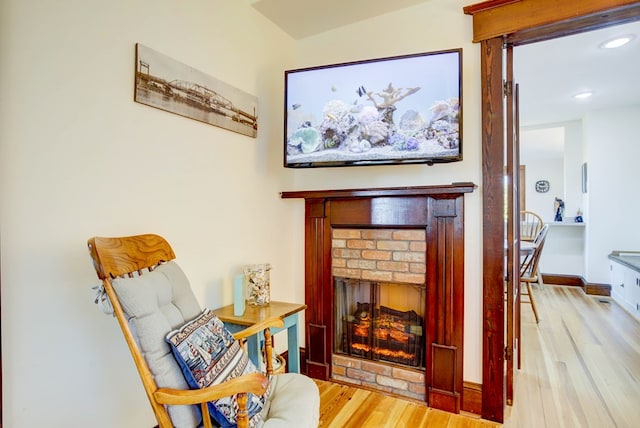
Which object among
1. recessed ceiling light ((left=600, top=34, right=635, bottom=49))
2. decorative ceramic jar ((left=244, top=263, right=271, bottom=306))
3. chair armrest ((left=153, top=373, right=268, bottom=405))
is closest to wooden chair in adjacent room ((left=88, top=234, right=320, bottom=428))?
chair armrest ((left=153, top=373, right=268, bottom=405))

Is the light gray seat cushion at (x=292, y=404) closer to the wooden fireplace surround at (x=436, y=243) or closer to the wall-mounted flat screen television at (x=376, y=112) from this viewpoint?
the wooden fireplace surround at (x=436, y=243)

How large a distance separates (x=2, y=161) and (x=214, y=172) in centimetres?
97

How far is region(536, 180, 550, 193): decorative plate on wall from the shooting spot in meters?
8.78

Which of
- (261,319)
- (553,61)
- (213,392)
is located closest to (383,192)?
(261,319)

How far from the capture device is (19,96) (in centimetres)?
125

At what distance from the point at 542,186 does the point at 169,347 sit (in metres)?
9.82

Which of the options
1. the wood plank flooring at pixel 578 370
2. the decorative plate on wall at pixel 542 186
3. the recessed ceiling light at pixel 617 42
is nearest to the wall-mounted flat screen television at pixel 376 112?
the wood plank flooring at pixel 578 370

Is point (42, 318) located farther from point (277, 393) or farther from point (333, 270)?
point (333, 270)

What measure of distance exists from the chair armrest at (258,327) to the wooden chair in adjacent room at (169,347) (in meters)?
0.09

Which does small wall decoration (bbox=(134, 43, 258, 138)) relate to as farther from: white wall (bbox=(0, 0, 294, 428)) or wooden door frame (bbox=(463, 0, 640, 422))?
wooden door frame (bbox=(463, 0, 640, 422))

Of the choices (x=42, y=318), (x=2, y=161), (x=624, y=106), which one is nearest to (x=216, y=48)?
(x=2, y=161)

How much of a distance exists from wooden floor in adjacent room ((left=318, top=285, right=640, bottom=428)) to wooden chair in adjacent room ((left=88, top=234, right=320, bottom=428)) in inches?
31.3

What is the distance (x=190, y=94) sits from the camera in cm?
187

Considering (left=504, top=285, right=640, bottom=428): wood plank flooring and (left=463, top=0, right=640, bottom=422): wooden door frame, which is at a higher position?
(left=463, top=0, right=640, bottom=422): wooden door frame
